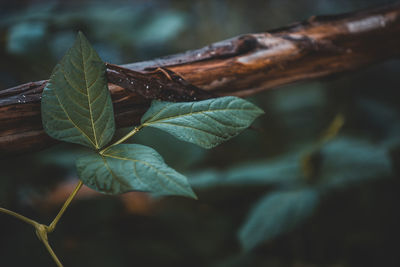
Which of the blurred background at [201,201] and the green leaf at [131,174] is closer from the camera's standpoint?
the green leaf at [131,174]

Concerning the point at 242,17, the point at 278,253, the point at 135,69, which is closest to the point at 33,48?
the point at 135,69

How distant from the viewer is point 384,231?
103cm

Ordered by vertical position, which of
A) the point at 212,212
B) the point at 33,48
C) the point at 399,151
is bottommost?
the point at 212,212

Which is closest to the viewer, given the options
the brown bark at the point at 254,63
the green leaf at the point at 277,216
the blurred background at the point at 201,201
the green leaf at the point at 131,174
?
the green leaf at the point at 131,174

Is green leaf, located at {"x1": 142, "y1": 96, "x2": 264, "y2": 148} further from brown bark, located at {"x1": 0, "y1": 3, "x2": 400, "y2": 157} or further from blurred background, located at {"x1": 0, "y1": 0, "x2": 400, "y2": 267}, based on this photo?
blurred background, located at {"x1": 0, "y1": 0, "x2": 400, "y2": 267}

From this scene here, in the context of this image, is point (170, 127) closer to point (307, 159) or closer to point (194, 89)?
point (194, 89)

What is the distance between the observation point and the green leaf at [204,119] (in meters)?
0.37

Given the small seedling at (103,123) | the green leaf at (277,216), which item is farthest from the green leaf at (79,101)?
the green leaf at (277,216)

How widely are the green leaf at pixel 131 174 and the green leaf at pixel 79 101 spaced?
3 cm

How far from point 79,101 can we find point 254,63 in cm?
31

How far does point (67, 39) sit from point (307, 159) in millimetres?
960

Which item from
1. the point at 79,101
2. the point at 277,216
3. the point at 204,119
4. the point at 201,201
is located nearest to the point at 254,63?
the point at 204,119

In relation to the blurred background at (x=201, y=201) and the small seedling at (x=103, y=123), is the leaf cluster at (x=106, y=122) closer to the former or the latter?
the small seedling at (x=103, y=123)

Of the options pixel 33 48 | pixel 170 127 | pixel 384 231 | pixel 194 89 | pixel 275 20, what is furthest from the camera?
pixel 275 20
